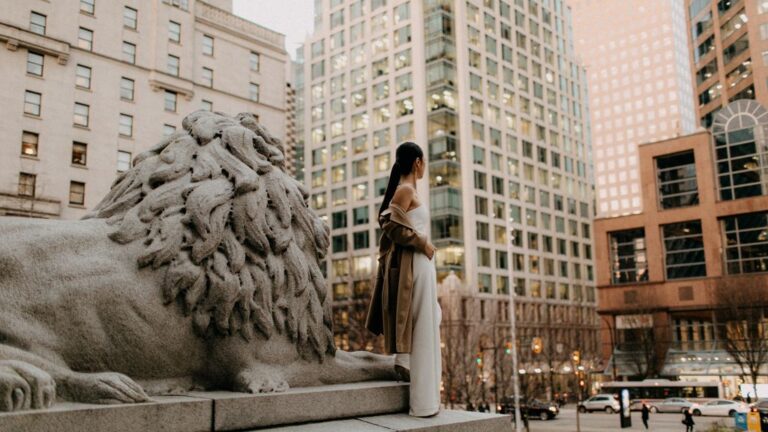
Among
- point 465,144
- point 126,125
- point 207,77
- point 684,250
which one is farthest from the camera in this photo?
point 465,144

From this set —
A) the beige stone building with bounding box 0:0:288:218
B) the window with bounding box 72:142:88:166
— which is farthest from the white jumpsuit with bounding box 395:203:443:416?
the window with bounding box 72:142:88:166

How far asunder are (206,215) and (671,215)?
70580 millimetres

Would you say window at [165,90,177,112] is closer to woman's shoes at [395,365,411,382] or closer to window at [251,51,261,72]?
window at [251,51,261,72]

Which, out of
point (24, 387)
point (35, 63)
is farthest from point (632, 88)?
point (24, 387)

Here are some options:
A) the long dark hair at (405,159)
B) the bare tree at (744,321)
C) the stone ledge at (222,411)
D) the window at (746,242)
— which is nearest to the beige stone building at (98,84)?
the long dark hair at (405,159)

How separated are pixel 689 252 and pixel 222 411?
231 feet

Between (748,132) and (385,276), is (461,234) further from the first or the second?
(385,276)

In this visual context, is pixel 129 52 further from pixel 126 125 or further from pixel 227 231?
pixel 227 231

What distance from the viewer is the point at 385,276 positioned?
554cm

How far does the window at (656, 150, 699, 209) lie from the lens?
224 ft

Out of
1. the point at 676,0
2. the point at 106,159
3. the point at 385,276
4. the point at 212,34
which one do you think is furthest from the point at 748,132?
the point at 676,0

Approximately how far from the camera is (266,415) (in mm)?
4566

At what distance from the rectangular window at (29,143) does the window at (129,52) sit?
949 cm

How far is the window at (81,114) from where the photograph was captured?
46.8m
